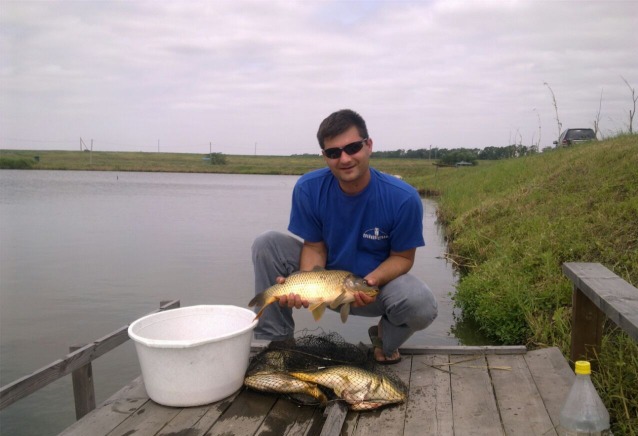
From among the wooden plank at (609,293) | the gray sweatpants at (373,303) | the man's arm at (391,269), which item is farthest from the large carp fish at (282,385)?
the wooden plank at (609,293)

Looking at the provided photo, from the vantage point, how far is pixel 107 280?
966 centimetres

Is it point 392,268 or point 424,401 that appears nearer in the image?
point 424,401

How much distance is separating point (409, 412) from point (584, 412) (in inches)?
34.2

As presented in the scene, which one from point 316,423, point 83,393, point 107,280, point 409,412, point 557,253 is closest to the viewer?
point 316,423

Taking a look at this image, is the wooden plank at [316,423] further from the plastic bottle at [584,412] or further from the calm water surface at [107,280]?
the calm water surface at [107,280]

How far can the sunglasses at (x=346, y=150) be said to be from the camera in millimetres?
3641

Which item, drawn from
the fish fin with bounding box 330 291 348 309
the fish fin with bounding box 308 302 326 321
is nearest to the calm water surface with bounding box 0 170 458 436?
the fish fin with bounding box 308 302 326 321

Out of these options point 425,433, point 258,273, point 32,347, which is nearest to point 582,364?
point 425,433

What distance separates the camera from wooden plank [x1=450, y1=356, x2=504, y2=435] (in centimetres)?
294

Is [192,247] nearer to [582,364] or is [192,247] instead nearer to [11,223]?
[11,223]

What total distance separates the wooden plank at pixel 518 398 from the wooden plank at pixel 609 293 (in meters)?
0.62

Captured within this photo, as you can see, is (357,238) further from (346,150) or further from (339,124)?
(339,124)

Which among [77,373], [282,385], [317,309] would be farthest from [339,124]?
[77,373]

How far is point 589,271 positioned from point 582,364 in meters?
1.37
